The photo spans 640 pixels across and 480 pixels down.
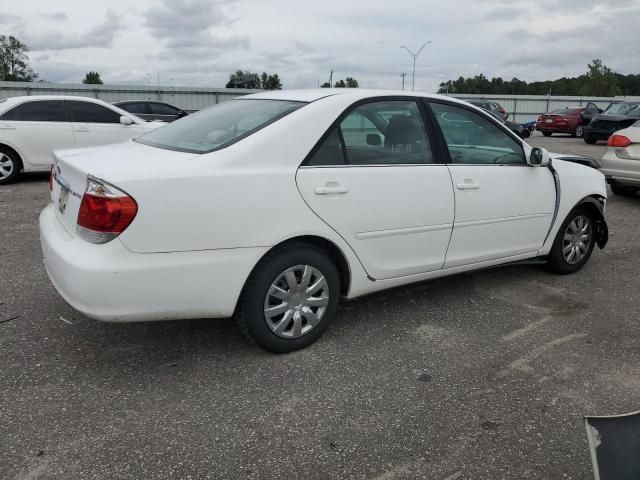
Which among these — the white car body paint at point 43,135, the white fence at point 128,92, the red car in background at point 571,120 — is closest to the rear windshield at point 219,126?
the white car body paint at point 43,135

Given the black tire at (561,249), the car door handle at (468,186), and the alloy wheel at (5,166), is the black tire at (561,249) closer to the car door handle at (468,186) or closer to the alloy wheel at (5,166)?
the car door handle at (468,186)

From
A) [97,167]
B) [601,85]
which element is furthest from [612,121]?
[601,85]

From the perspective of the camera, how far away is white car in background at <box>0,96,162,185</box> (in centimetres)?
940

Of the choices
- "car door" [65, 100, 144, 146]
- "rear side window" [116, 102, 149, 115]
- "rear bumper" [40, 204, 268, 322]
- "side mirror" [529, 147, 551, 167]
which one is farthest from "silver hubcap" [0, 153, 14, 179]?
"side mirror" [529, 147, 551, 167]

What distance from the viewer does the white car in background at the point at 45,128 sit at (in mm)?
9398

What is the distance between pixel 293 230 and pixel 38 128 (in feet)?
26.4

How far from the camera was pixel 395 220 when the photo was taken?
364cm

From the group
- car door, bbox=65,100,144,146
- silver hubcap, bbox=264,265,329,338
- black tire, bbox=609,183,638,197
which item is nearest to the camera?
silver hubcap, bbox=264,265,329,338

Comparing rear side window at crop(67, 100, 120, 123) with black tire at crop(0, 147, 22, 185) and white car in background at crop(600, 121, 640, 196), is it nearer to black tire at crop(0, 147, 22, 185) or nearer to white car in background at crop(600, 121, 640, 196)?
black tire at crop(0, 147, 22, 185)

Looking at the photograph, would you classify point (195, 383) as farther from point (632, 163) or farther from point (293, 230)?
point (632, 163)

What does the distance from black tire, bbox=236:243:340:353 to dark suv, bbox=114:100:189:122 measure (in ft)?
45.7

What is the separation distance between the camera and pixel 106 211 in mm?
2805

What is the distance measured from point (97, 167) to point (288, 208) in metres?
1.05

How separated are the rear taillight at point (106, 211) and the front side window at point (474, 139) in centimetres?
227
